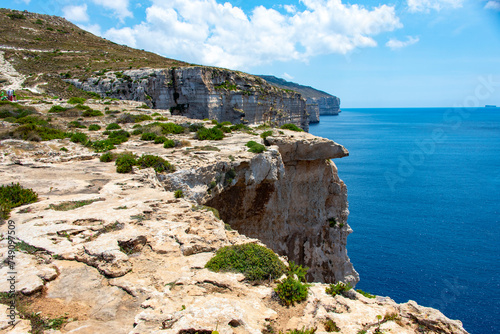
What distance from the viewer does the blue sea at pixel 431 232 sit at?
82.1ft

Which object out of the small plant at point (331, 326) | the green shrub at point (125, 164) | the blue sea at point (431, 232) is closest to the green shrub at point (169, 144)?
the green shrub at point (125, 164)

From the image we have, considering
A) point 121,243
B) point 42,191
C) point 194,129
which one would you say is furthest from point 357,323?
point 194,129

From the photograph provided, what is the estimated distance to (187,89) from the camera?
42.9m

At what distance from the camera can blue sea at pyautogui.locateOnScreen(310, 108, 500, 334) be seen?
82.1ft

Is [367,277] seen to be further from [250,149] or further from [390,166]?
[390,166]

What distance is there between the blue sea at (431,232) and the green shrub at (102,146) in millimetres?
22407

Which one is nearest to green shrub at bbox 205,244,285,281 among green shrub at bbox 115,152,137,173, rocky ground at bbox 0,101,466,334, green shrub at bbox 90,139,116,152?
rocky ground at bbox 0,101,466,334

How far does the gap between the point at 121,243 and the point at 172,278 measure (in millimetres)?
1712

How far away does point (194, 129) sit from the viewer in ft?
73.5

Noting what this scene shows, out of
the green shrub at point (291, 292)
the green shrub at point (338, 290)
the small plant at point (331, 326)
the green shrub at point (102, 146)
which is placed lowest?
the small plant at point (331, 326)

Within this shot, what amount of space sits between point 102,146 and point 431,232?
113ft

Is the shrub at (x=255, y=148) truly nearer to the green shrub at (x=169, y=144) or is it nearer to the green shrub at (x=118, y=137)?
the green shrub at (x=169, y=144)

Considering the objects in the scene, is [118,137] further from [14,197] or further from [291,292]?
[291,292]

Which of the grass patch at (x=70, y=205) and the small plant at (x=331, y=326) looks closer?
the small plant at (x=331, y=326)
